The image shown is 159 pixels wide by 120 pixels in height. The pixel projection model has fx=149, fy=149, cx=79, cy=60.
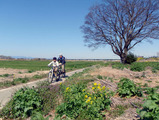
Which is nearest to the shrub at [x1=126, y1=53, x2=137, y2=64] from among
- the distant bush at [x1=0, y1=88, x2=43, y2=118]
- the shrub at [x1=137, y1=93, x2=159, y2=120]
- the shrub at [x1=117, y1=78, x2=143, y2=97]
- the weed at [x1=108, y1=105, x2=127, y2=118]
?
the shrub at [x1=117, y1=78, x2=143, y2=97]

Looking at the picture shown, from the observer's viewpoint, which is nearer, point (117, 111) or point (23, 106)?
point (117, 111)

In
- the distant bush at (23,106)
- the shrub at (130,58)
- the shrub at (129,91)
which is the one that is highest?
the shrub at (130,58)

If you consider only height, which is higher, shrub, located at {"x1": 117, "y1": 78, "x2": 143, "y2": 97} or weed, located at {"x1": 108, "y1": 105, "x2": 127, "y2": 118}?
shrub, located at {"x1": 117, "y1": 78, "x2": 143, "y2": 97}

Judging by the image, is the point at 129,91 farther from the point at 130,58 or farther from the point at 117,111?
the point at 130,58

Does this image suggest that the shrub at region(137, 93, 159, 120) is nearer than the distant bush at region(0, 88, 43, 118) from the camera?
Yes

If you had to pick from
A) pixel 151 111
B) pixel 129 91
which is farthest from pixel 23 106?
pixel 151 111

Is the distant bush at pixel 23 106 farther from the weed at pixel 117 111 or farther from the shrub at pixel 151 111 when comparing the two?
the shrub at pixel 151 111

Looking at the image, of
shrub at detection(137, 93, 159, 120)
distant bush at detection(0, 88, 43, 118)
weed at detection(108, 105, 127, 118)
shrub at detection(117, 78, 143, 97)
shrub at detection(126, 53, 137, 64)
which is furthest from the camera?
shrub at detection(126, 53, 137, 64)

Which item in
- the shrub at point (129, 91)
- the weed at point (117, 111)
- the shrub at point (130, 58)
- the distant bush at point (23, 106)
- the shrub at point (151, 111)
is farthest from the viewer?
the shrub at point (130, 58)

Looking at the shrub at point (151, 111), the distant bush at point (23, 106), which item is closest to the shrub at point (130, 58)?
the distant bush at point (23, 106)

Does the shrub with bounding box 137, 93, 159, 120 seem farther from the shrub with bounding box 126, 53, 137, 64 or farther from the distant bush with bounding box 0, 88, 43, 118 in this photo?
the shrub with bounding box 126, 53, 137, 64

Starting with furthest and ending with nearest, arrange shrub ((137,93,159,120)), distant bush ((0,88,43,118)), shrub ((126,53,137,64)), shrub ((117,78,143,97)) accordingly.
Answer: shrub ((126,53,137,64)) → shrub ((117,78,143,97)) → distant bush ((0,88,43,118)) → shrub ((137,93,159,120))

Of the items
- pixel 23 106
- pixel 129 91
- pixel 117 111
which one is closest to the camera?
pixel 117 111

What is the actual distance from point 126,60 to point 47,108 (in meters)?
23.2
